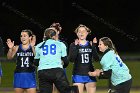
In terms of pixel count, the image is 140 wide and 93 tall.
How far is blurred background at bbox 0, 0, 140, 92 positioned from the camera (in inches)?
1023

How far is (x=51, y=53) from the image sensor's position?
25.7 feet

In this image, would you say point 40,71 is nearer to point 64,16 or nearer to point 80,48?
point 80,48

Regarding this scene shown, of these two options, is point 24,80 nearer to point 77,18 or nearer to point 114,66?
point 114,66

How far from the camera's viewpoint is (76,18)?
28.2 m

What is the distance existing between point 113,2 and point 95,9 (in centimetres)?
142

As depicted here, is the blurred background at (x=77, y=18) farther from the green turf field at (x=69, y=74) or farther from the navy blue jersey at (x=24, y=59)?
the navy blue jersey at (x=24, y=59)

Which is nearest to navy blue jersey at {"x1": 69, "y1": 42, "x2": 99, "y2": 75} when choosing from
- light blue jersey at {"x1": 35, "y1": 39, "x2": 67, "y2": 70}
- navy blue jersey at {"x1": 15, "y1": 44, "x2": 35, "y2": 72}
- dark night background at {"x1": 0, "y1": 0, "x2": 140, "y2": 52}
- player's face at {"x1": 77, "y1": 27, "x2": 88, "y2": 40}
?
player's face at {"x1": 77, "y1": 27, "x2": 88, "y2": 40}

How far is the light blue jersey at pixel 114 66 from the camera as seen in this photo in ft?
25.2

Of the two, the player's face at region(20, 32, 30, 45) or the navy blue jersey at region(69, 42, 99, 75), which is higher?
the player's face at region(20, 32, 30, 45)

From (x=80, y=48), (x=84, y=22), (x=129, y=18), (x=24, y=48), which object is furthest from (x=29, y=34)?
(x=129, y=18)

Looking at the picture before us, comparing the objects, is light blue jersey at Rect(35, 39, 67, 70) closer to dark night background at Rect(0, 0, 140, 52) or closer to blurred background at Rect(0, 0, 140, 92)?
blurred background at Rect(0, 0, 140, 92)

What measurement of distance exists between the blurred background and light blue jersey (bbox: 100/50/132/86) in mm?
16385

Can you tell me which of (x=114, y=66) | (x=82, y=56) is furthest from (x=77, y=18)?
(x=114, y=66)

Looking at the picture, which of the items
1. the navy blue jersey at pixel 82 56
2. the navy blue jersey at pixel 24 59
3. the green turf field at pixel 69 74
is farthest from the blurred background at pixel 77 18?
the navy blue jersey at pixel 24 59
